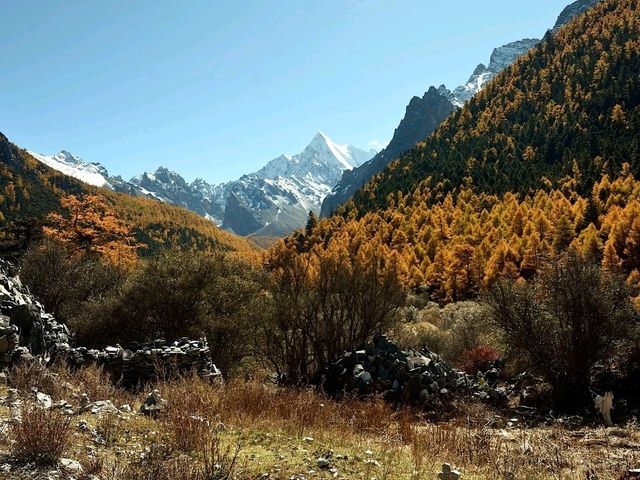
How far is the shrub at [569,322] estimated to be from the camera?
1574 cm

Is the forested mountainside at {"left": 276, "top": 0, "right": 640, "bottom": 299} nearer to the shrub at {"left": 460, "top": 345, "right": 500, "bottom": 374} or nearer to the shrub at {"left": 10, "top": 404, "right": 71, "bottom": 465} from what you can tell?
the shrub at {"left": 460, "top": 345, "right": 500, "bottom": 374}

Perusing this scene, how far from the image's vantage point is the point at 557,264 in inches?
690

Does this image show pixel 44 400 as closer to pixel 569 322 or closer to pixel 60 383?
pixel 60 383

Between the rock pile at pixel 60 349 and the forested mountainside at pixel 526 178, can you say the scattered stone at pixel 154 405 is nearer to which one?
the rock pile at pixel 60 349

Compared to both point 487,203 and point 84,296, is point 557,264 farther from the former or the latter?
point 487,203

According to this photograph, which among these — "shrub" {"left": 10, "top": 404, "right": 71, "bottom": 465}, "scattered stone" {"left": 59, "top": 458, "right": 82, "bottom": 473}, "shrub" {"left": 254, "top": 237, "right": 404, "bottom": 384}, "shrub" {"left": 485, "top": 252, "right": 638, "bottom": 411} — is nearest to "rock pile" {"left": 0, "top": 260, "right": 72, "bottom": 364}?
"shrub" {"left": 10, "top": 404, "right": 71, "bottom": 465}

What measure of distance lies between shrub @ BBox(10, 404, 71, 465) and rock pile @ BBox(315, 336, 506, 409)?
1151 centimetres

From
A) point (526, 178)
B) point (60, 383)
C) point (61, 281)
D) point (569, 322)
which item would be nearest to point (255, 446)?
point (60, 383)

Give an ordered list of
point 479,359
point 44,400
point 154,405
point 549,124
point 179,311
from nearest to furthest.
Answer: point 44,400
point 154,405
point 179,311
point 479,359
point 549,124

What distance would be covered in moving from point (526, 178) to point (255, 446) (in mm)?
95664

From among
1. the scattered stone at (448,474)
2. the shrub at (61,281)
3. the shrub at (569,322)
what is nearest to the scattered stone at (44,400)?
the scattered stone at (448,474)

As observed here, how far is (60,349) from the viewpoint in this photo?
1337 centimetres

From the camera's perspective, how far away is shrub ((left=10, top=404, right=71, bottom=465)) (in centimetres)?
499

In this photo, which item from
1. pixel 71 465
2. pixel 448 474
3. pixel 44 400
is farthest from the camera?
pixel 44 400
